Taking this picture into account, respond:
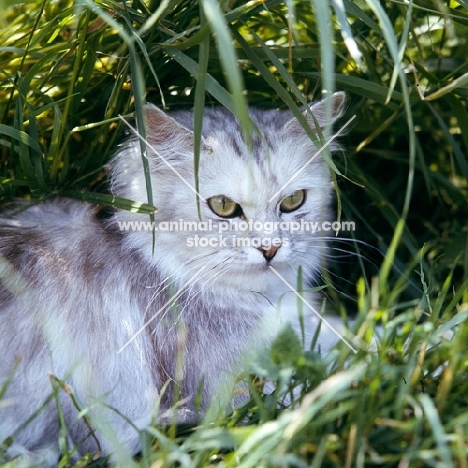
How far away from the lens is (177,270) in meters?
1.93

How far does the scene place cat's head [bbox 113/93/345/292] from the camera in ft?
6.13

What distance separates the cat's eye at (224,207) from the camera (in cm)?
189

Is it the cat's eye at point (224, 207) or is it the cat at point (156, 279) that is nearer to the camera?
the cat at point (156, 279)

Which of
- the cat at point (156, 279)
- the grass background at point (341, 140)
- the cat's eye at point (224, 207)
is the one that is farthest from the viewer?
the cat's eye at point (224, 207)

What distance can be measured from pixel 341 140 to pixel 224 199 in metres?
0.72

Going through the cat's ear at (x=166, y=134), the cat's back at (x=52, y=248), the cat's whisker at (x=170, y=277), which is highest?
the cat's ear at (x=166, y=134)

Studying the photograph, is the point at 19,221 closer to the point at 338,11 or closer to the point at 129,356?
the point at 129,356

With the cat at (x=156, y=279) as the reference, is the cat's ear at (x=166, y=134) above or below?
above

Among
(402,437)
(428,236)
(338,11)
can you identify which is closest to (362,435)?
(402,437)

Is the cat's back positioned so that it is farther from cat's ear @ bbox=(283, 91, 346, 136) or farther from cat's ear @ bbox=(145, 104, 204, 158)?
cat's ear @ bbox=(283, 91, 346, 136)

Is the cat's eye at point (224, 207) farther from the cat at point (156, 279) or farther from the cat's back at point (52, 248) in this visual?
the cat's back at point (52, 248)

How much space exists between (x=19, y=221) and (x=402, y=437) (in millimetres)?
1253

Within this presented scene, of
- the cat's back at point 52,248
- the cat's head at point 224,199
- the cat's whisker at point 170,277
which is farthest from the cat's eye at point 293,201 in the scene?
the cat's back at point 52,248

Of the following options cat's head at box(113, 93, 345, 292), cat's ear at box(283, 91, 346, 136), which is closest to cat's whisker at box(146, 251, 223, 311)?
cat's head at box(113, 93, 345, 292)
